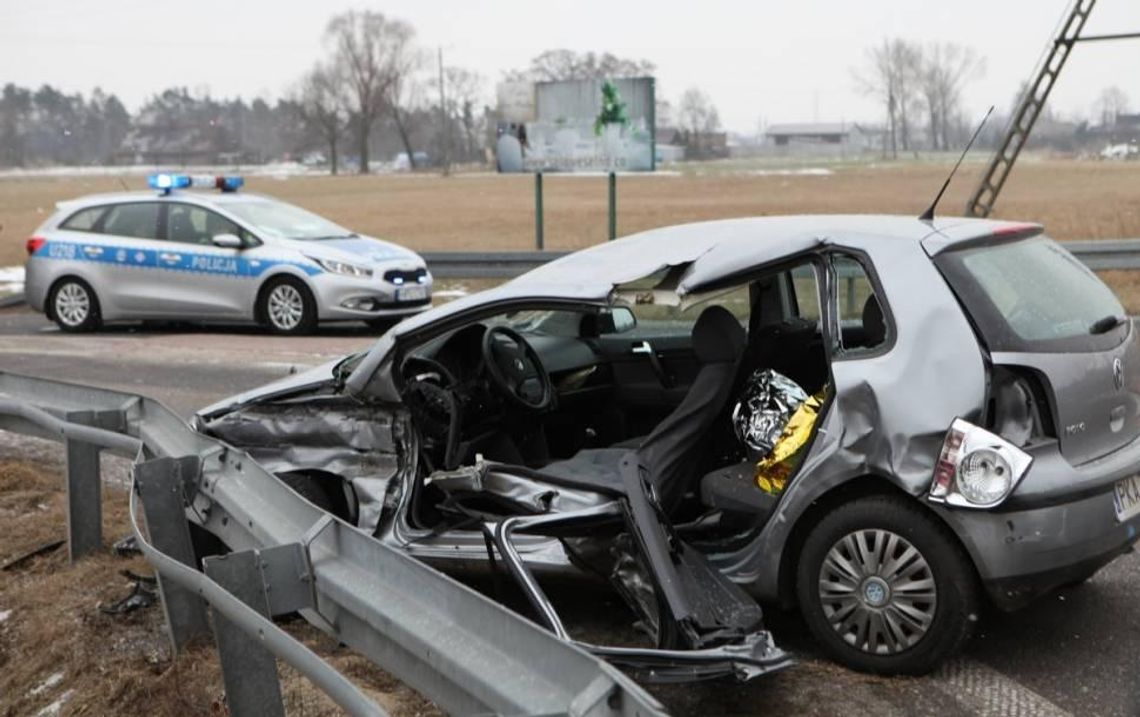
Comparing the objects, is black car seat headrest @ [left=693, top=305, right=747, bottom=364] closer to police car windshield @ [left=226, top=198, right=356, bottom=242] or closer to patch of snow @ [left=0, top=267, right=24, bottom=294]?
police car windshield @ [left=226, top=198, right=356, bottom=242]

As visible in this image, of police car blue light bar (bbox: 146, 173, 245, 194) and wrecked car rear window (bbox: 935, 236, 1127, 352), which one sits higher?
police car blue light bar (bbox: 146, 173, 245, 194)

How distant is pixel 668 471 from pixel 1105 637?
1.64 m

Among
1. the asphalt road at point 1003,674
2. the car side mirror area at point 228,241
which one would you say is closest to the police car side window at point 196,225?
the car side mirror area at point 228,241

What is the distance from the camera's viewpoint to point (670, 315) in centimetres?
578

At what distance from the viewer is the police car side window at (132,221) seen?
1445 cm

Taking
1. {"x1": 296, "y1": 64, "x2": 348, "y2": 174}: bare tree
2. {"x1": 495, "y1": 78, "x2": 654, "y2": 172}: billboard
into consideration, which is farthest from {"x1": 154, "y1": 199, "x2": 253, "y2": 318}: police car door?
{"x1": 296, "y1": 64, "x2": 348, "y2": 174}: bare tree

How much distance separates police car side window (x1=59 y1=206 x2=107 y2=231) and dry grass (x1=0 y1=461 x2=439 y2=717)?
9.63m

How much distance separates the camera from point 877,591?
4074 millimetres

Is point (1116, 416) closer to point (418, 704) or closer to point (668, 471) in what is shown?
point (668, 471)

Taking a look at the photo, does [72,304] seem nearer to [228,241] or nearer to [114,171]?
[228,241]

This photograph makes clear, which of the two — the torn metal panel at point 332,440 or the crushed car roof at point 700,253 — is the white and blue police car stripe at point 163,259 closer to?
the torn metal panel at point 332,440

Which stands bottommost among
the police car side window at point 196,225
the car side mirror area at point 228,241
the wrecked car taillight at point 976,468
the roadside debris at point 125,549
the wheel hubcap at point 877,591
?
the roadside debris at point 125,549

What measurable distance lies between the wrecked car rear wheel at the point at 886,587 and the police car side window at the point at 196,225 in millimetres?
11044

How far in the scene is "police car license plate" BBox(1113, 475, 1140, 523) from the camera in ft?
13.5
